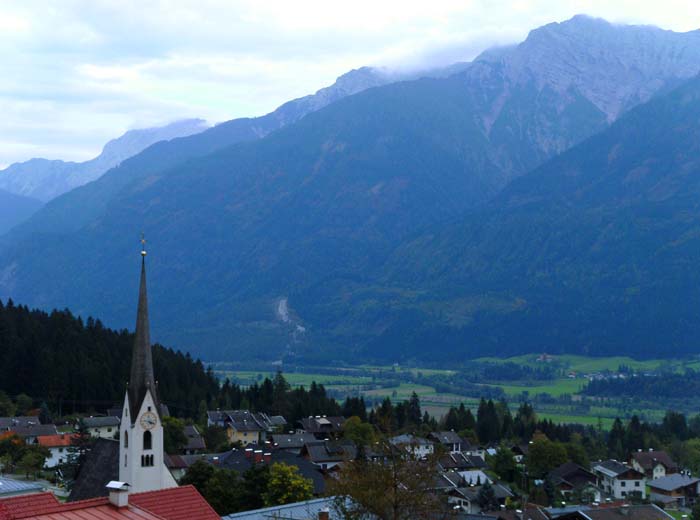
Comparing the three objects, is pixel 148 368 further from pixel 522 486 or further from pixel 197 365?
pixel 197 365

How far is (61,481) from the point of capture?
82875 millimetres

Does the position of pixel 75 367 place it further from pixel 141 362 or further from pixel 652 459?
pixel 141 362

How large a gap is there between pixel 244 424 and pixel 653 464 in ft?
139

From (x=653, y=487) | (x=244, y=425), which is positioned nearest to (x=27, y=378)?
(x=244, y=425)

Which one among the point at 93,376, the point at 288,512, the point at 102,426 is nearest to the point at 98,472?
the point at 288,512

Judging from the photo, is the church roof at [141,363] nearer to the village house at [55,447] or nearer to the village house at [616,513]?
the village house at [616,513]

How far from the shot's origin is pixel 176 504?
39.6 metres

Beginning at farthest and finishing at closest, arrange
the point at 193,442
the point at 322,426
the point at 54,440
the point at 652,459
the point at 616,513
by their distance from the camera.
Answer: the point at 322,426, the point at 652,459, the point at 193,442, the point at 54,440, the point at 616,513

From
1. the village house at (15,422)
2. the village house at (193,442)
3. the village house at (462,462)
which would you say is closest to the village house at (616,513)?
the village house at (462,462)

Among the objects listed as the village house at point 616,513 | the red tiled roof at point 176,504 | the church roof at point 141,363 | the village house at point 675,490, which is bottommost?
the village house at point 675,490

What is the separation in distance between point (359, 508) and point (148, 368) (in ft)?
68.3

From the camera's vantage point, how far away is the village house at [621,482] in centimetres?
9919

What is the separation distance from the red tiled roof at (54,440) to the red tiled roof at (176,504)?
54974mm

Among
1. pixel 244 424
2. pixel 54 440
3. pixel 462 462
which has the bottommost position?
pixel 462 462
